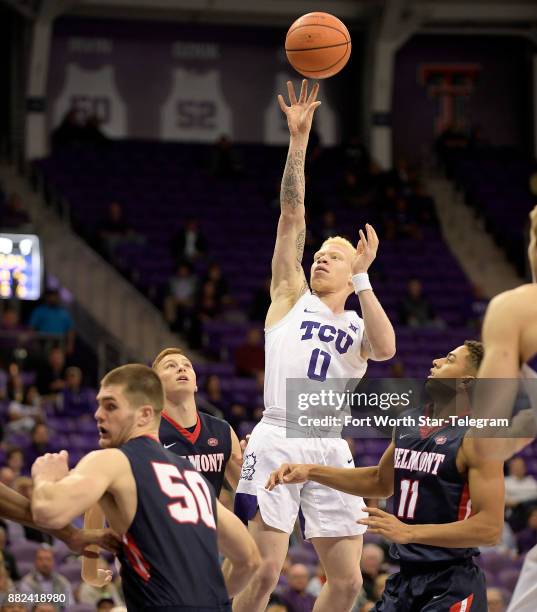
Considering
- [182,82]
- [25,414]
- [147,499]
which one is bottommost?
[25,414]

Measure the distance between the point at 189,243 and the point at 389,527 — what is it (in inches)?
570

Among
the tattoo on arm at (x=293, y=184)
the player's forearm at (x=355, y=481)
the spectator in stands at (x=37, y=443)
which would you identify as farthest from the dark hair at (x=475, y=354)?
the spectator in stands at (x=37, y=443)

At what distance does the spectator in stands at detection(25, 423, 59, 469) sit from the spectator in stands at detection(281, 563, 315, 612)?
3.68 meters

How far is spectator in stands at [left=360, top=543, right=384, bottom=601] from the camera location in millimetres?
11000

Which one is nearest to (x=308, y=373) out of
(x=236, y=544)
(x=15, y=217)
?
(x=236, y=544)

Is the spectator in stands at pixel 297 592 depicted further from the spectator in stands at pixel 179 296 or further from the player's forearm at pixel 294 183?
the spectator in stands at pixel 179 296

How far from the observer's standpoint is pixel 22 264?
59.1ft

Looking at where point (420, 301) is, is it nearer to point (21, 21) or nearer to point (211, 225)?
point (211, 225)

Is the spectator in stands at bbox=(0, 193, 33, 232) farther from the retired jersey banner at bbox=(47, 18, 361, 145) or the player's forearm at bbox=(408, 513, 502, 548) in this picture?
Result: the player's forearm at bbox=(408, 513, 502, 548)

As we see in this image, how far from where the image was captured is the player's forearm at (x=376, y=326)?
6.77 m

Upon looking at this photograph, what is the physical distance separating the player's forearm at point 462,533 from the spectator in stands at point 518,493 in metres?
7.92

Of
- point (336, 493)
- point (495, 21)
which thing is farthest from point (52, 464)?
point (495, 21)

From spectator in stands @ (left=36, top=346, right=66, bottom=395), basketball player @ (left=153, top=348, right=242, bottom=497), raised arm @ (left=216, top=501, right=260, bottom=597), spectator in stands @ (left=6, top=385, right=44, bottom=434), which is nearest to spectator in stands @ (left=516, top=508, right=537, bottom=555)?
spectator in stands @ (left=6, top=385, right=44, bottom=434)

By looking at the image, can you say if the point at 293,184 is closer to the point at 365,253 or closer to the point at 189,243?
the point at 365,253
